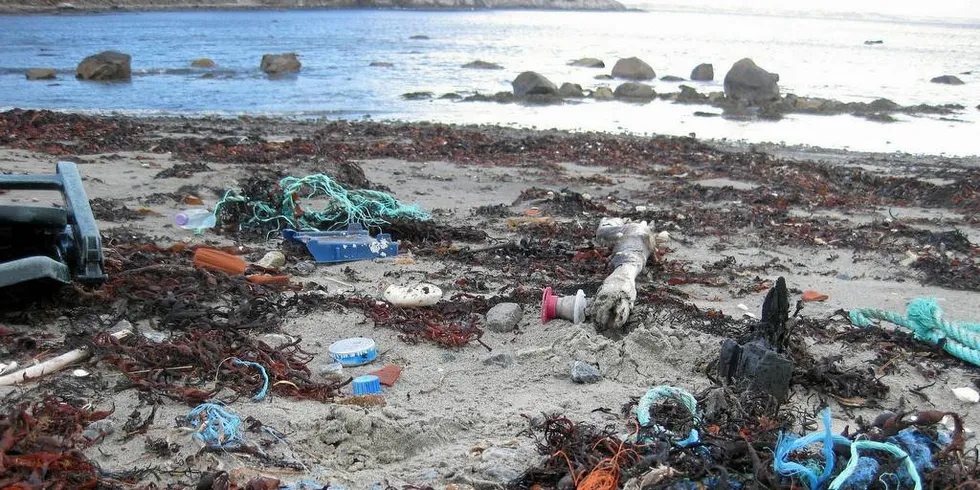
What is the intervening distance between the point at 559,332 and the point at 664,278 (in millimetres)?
1723

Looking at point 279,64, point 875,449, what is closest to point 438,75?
point 279,64

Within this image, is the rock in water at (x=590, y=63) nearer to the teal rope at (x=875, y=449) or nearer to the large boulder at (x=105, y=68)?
the large boulder at (x=105, y=68)

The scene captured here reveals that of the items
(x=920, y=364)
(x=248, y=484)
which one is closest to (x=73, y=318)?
(x=248, y=484)

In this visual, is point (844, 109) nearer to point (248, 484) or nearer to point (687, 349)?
point (687, 349)

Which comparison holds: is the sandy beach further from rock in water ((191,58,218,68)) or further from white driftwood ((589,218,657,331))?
rock in water ((191,58,218,68))

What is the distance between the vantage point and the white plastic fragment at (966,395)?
372 cm

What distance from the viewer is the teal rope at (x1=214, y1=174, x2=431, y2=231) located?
21.2 feet

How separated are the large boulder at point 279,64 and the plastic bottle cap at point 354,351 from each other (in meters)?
26.8

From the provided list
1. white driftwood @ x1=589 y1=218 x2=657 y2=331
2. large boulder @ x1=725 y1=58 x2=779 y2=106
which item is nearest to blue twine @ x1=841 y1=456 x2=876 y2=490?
white driftwood @ x1=589 y1=218 x2=657 y2=331

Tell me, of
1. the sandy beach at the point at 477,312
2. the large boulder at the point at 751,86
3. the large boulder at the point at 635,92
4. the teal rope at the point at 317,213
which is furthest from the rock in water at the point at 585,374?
the large boulder at the point at 635,92

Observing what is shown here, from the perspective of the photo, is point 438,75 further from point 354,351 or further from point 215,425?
point 215,425

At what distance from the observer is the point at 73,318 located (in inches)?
157

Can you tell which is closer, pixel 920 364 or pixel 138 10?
pixel 920 364

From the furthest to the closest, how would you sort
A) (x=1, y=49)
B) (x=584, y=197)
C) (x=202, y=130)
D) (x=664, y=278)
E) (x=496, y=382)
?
(x=1, y=49) → (x=202, y=130) → (x=584, y=197) → (x=664, y=278) → (x=496, y=382)
